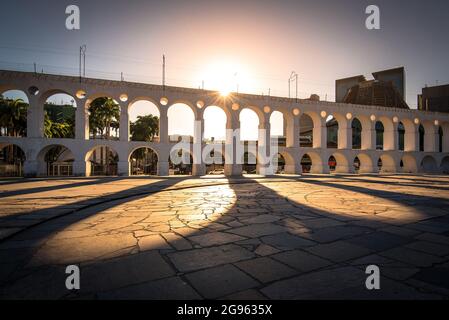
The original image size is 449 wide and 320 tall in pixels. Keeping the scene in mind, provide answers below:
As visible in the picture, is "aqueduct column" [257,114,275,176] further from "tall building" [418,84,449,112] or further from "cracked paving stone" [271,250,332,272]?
"tall building" [418,84,449,112]

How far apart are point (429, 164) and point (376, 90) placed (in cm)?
1908

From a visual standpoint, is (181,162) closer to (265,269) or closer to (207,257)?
(207,257)

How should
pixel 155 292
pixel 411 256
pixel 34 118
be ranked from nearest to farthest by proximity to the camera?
pixel 155 292
pixel 411 256
pixel 34 118

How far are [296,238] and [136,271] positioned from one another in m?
2.52

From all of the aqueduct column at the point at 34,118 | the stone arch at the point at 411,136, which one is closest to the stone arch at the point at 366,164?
the stone arch at the point at 411,136

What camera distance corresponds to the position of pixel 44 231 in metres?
4.66

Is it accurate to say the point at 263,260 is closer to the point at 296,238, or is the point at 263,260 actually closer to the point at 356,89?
the point at 296,238

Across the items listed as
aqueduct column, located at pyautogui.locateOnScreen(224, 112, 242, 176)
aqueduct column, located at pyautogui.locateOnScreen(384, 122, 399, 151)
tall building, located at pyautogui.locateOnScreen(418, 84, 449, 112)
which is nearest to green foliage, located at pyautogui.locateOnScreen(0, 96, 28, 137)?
aqueduct column, located at pyautogui.locateOnScreen(224, 112, 242, 176)

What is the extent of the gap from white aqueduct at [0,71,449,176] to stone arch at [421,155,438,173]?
13 centimetres

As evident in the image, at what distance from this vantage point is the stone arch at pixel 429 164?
3797cm

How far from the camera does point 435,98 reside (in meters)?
50.0

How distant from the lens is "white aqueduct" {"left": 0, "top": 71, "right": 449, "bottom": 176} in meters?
22.4

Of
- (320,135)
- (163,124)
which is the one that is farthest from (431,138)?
(163,124)
